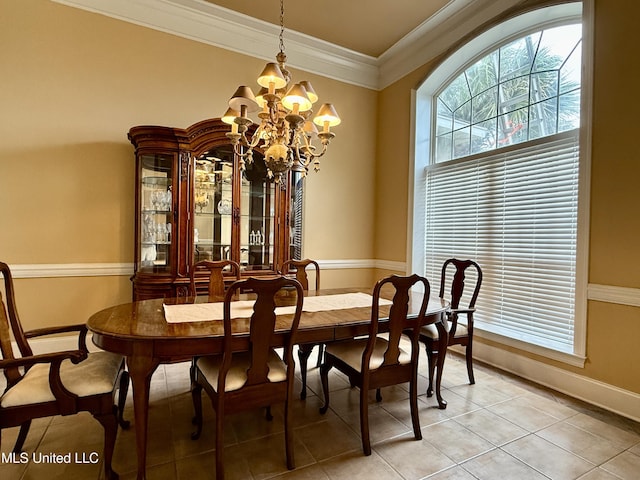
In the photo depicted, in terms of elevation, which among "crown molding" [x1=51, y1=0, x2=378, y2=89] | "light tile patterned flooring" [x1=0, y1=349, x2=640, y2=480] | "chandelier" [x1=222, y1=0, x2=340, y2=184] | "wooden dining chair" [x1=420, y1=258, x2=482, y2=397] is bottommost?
"light tile patterned flooring" [x1=0, y1=349, x2=640, y2=480]

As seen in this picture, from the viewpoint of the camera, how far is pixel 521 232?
3.06 metres

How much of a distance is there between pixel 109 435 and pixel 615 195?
338 centimetres

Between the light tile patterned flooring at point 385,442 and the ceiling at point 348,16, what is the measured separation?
11.9 feet

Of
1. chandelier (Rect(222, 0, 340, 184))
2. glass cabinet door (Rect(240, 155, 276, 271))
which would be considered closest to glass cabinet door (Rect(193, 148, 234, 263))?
glass cabinet door (Rect(240, 155, 276, 271))

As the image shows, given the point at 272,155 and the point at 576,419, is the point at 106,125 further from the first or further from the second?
the point at 576,419

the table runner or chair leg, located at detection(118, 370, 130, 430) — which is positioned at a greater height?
the table runner

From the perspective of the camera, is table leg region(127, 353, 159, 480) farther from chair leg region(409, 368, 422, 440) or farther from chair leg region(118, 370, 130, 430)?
chair leg region(409, 368, 422, 440)

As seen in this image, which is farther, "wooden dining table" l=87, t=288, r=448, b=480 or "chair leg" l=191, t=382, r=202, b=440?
"chair leg" l=191, t=382, r=202, b=440

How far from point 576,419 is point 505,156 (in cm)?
219

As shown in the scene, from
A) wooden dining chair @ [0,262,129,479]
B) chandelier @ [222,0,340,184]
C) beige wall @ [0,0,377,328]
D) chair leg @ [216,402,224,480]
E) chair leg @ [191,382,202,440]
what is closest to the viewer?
wooden dining chair @ [0,262,129,479]

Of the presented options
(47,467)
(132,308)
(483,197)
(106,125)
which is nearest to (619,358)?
(483,197)

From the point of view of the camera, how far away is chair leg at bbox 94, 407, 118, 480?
1573mm

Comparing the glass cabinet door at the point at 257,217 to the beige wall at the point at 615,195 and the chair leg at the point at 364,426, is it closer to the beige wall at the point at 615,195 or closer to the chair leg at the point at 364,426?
the chair leg at the point at 364,426

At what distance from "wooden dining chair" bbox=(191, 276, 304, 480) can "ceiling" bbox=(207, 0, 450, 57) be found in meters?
3.09
